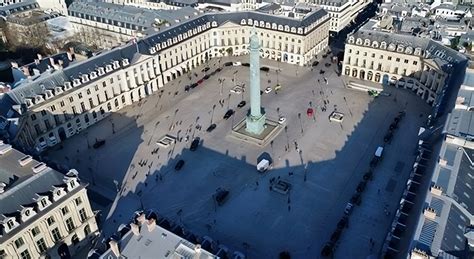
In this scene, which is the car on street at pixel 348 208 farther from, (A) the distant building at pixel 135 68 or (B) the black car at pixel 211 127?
(A) the distant building at pixel 135 68

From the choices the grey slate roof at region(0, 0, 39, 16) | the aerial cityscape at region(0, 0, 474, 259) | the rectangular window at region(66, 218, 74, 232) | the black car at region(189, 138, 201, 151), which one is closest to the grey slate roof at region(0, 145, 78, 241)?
the aerial cityscape at region(0, 0, 474, 259)

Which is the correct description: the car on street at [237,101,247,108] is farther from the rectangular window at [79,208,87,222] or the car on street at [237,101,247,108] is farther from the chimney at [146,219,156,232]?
the chimney at [146,219,156,232]

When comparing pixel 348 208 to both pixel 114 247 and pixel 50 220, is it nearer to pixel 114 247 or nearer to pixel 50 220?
pixel 114 247

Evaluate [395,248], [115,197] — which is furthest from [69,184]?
[395,248]

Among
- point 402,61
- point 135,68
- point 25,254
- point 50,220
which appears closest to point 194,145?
point 135,68

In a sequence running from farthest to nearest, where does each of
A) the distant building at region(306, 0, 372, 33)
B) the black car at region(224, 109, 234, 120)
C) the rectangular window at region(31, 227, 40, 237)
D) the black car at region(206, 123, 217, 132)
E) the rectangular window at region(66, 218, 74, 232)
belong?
1. the distant building at region(306, 0, 372, 33)
2. the black car at region(224, 109, 234, 120)
3. the black car at region(206, 123, 217, 132)
4. the rectangular window at region(66, 218, 74, 232)
5. the rectangular window at region(31, 227, 40, 237)

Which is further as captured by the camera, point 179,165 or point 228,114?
point 228,114

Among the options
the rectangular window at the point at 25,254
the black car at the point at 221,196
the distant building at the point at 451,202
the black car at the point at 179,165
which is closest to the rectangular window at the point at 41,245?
the rectangular window at the point at 25,254
